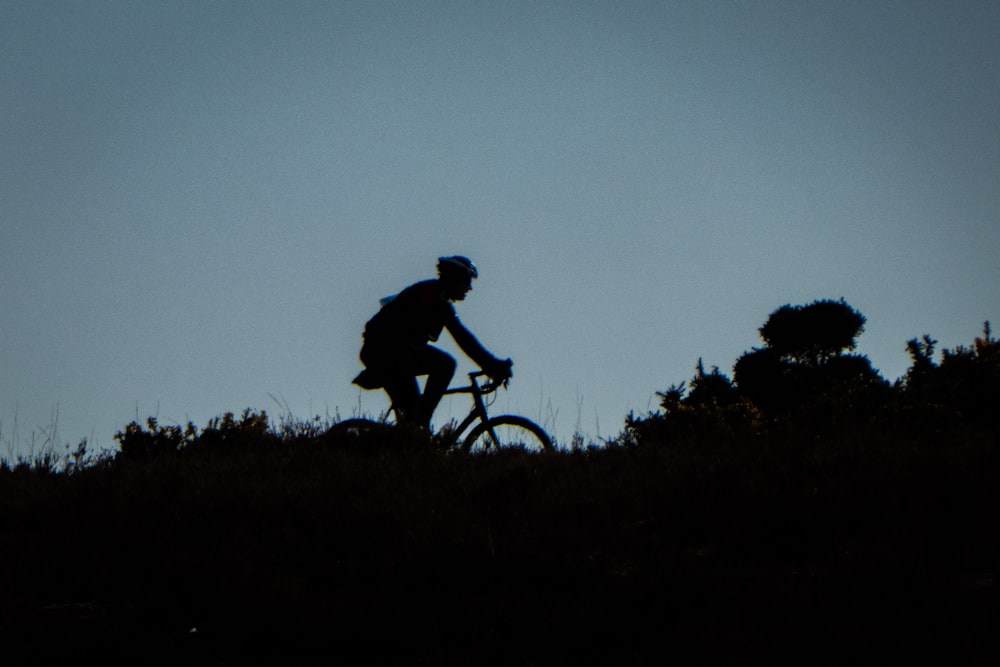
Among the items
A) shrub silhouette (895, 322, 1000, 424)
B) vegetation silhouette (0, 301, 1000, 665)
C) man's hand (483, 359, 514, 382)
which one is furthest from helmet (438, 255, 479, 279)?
shrub silhouette (895, 322, 1000, 424)

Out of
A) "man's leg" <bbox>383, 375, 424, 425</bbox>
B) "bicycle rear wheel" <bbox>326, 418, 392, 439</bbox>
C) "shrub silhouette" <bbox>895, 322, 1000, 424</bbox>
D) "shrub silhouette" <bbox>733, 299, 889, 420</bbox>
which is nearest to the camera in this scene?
"bicycle rear wheel" <bbox>326, 418, 392, 439</bbox>

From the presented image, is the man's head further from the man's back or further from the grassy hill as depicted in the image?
the grassy hill

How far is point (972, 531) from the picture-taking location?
5062 millimetres

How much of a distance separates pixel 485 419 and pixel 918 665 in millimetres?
5580

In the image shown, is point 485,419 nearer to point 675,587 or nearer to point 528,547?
point 528,547

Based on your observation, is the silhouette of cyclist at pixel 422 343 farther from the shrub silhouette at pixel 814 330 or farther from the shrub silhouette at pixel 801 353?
the shrub silhouette at pixel 814 330

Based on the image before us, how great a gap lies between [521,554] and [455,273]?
4.19m

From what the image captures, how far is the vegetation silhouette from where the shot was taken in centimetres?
405

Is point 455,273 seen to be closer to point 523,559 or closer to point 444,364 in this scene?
point 444,364

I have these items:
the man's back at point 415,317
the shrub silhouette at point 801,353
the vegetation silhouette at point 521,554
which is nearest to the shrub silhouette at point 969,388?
the vegetation silhouette at point 521,554

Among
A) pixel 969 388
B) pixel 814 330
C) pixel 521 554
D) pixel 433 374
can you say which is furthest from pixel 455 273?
pixel 814 330

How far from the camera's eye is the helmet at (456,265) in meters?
8.73

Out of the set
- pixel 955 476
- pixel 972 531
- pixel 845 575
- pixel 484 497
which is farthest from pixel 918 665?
pixel 484 497

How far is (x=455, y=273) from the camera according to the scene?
8.76 m
